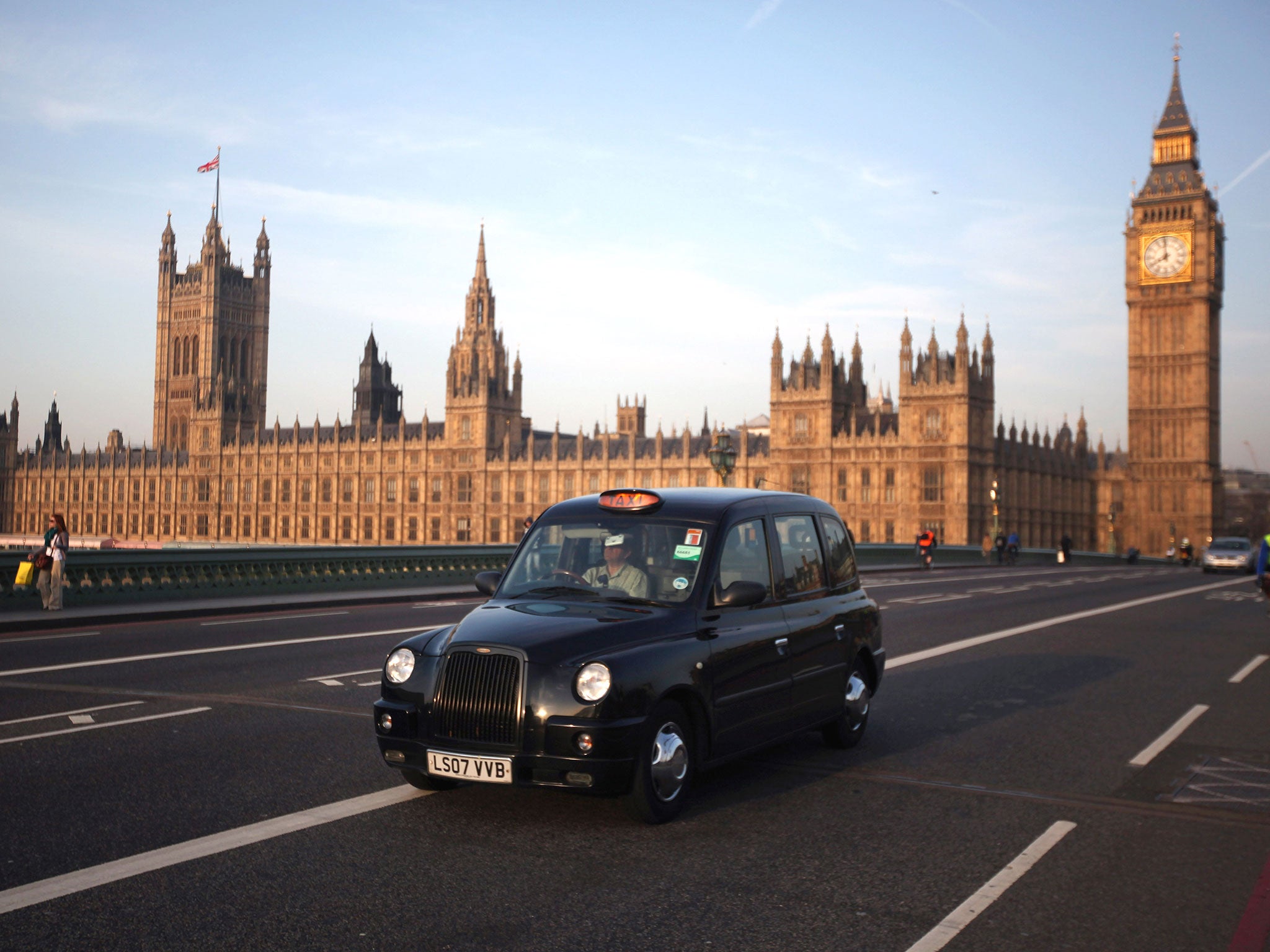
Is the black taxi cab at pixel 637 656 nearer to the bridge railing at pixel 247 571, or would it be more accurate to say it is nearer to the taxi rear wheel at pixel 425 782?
the taxi rear wheel at pixel 425 782

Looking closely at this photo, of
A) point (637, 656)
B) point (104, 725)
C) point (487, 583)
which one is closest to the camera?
point (637, 656)

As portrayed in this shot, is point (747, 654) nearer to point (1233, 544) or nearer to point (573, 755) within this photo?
point (573, 755)

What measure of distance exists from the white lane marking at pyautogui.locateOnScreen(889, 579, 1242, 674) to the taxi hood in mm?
6691

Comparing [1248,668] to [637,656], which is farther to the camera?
[1248,668]

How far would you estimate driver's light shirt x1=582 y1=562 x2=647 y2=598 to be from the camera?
6.88 m

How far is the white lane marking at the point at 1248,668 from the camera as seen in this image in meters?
12.3

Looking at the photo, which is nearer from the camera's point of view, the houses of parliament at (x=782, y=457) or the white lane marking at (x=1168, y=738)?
the white lane marking at (x=1168, y=738)

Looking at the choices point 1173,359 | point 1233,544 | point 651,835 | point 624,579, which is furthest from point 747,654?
point 1173,359

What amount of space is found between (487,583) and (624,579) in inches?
41.7

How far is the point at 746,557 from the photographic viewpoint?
7.34 metres

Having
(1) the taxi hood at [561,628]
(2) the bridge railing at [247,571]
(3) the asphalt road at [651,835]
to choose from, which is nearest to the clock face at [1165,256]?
(2) the bridge railing at [247,571]

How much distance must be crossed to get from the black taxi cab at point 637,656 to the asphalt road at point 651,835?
13.5 inches

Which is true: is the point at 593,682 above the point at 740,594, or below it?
below

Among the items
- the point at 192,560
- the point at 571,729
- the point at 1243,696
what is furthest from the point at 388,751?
the point at 192,560
